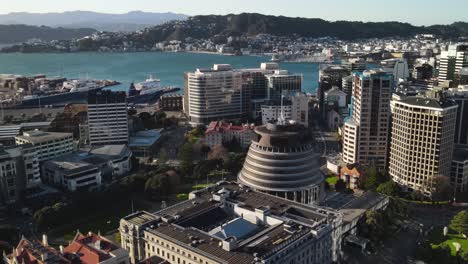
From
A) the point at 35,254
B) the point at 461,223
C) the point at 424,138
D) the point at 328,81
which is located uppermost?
the point at 328,81

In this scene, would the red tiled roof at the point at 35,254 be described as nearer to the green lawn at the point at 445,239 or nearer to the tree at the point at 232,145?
the green lawn at the point at 445,239

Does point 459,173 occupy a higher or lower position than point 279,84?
lower

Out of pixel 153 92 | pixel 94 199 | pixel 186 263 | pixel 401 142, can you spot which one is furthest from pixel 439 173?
pixel 153 92

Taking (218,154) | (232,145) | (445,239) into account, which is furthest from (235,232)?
(232,145)

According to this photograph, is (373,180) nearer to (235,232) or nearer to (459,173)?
(459,173)

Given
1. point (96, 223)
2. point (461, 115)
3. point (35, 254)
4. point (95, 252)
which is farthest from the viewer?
point (461, 115)

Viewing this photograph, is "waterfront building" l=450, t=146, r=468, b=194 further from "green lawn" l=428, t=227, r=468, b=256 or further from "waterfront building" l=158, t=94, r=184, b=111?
"waterfront building" l=158, t=94, r=184, b=111

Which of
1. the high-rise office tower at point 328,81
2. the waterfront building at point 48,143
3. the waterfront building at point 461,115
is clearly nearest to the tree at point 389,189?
the waterfront building at point 461,115
